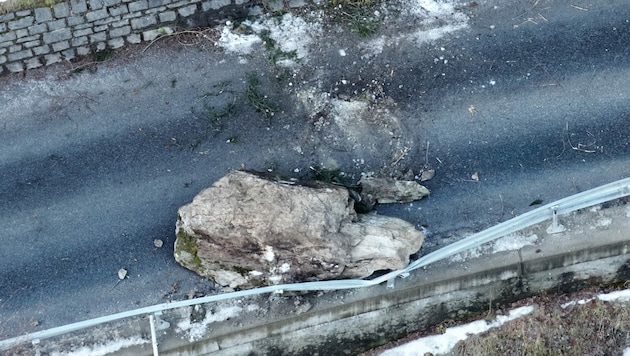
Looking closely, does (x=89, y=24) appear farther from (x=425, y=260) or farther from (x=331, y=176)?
(x=425, y=260)

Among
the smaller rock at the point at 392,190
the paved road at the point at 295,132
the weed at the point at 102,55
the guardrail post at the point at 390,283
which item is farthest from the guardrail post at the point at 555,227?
the weed at the point at 102,55

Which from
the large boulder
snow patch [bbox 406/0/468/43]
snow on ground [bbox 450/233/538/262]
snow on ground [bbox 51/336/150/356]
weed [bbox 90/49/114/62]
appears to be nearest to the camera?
the large boulder

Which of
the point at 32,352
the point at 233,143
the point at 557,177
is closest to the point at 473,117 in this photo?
the point at 557,177

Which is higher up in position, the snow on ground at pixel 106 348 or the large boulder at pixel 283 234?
the large boulder at pixel 283 234

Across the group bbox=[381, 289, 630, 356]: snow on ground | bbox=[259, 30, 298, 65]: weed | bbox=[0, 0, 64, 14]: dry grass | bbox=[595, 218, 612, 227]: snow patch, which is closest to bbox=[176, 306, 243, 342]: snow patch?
bbox=[381, 289, 630, 356]: snow on ground

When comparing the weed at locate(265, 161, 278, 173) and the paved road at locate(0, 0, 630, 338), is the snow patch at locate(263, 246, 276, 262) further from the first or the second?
the weed at locate(265, 161, 278, 173)

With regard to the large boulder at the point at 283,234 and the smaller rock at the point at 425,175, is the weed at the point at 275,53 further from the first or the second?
the smaller rock at the point at 425,175

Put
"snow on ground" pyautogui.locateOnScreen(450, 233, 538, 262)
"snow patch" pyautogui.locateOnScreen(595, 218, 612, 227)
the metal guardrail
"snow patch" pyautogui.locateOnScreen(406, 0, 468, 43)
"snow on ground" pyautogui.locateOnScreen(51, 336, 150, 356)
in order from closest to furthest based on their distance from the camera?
1. the metal guardrail
2. "snow on ground" pyautogui.locateOnScreen(51, 336, 150, 356)
3. "snow on ground" pyautogui.locateOnScreen(450, 233, 538, 262)
4. "snow patch" pyautogui.locateOnScreen(595, 218, 612, 227)
5. "snow patch" pyautogui.locateOnScreen(406, 0, 468, 43)
